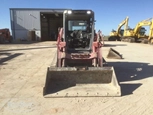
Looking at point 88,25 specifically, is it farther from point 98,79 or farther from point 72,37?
point 98,79

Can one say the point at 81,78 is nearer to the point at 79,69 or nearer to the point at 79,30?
the point at 79,69

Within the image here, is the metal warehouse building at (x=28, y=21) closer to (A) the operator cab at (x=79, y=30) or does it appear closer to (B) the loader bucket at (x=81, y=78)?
(A) the operator cab at (x=79, y=30)

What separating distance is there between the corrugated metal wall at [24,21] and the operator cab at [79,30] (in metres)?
23.5

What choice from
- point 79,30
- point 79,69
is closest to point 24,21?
point 79,30

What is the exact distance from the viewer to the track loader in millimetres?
5078

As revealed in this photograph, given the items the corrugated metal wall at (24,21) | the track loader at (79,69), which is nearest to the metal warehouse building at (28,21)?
the corrugated metal wall at (24,21)

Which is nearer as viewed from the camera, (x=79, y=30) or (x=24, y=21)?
(x=79, y=30)

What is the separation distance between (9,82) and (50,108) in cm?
258

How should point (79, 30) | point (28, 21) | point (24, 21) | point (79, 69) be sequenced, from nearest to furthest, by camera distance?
point (79, 69), point (79, 30), point (24, 21), point (28, 21)

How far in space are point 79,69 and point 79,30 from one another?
8.81ft

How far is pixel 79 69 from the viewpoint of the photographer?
551 centimetres

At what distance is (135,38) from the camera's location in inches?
1172

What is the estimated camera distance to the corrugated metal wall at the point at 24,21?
30.2m

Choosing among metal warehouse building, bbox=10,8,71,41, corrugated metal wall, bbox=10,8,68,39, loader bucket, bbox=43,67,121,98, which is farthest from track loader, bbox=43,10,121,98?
corrugated metal wall, bbox=10,8,68,39
